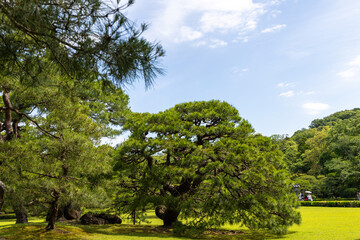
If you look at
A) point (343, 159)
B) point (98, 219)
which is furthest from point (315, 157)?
point (98, 219)

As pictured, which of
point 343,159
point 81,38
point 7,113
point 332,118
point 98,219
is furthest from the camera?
point 332,118

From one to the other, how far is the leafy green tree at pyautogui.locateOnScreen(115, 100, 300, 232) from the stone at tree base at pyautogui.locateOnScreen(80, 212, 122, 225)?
7.72 ft

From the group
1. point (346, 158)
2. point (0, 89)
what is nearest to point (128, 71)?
point (0, 89)

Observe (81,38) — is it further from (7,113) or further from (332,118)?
(332,118)

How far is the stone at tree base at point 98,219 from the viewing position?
11125mm

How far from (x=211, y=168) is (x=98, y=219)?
6139 mm

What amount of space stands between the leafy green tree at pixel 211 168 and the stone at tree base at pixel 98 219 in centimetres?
235

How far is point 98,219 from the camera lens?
37.6ft

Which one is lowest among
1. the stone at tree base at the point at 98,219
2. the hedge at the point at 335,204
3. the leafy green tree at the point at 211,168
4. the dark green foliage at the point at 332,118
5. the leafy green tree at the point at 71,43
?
the hedge at the point at 335,204

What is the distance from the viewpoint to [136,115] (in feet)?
36.2

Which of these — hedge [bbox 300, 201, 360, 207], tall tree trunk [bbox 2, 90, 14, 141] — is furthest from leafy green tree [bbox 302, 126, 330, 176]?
tall tree trunk [bbox 2, 90, 14, 141]

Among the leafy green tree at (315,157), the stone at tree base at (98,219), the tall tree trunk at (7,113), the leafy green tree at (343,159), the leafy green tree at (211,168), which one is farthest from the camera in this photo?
the leafy green tree at (315,157)

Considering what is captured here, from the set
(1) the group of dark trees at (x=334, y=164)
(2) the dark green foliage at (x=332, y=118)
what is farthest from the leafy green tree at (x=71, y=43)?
(2) the dark green foliage at (x=332, y=118)

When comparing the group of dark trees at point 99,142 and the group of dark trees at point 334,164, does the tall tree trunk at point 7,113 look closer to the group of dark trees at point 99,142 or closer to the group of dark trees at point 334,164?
the group of dark trees at point 99,142
